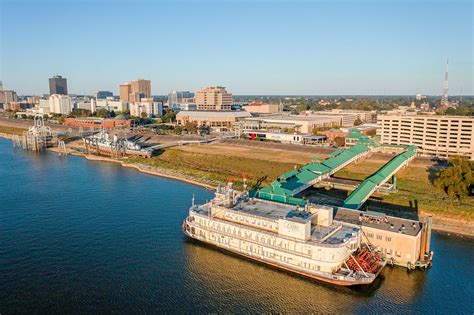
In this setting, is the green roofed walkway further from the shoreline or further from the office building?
the office building

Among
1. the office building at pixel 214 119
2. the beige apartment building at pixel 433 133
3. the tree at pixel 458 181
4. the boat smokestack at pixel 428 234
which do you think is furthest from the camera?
the office building at pixel 214 119

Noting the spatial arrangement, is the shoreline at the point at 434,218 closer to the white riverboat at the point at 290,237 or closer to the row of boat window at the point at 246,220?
the white riverboat at the point at 290,237

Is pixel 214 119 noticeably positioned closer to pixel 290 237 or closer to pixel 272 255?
pixel 272 255

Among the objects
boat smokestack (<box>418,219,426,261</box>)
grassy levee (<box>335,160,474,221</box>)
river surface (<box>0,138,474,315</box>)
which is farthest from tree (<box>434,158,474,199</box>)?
boat smokestack (<box>418,219,426,261</box>)

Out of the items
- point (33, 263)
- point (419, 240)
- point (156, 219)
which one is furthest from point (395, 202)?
point (33, 263)

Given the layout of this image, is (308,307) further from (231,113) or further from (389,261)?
(231,113)

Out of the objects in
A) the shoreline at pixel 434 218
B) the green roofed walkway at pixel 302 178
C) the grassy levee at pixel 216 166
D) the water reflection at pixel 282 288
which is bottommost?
the water reflection at pixel 282 288

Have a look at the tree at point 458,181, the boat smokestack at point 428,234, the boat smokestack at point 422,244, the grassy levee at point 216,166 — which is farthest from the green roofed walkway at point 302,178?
the tree at point 458,181
